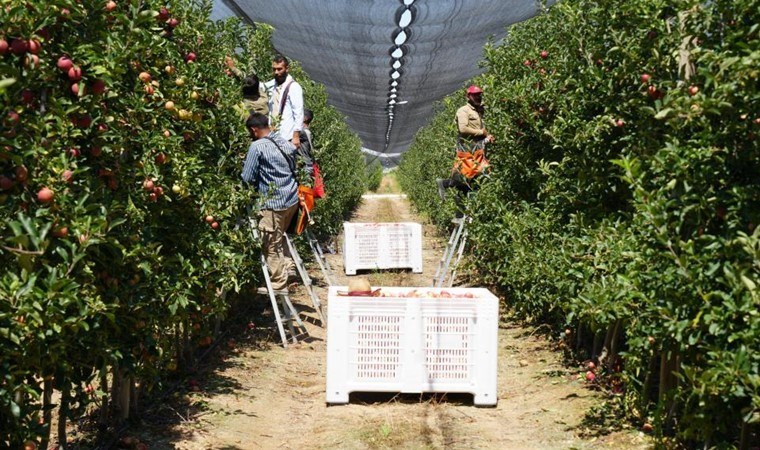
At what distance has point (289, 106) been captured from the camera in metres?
8.42

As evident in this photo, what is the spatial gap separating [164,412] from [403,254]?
269 inches

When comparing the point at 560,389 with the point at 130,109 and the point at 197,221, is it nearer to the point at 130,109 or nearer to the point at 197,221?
the point at 197,221

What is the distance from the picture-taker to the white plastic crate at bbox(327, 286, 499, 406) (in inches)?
214

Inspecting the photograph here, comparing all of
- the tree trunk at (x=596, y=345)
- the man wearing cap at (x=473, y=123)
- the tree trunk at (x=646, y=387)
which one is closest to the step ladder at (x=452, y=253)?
the man wearing cap at (x=473, y=123)

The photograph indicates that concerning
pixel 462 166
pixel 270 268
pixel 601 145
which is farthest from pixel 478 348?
pixel 462 166

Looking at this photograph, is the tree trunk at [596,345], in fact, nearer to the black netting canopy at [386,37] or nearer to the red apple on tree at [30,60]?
the red apple on tree at [30,60]

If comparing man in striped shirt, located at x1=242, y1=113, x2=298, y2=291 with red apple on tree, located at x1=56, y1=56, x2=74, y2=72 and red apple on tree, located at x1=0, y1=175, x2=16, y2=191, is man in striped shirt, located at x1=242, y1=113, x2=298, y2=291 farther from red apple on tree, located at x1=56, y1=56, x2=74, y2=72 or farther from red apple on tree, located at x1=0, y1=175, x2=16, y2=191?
red apple on tree, located at x1=0, y1=175, x2=16, y2=191

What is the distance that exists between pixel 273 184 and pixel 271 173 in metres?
0.15

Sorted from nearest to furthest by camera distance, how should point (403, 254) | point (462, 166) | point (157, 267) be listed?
point (157, 267) → point (462, 166) → point (403, 254)

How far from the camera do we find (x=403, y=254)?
466 inches

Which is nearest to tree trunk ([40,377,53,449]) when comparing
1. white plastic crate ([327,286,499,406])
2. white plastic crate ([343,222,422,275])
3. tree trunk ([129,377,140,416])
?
tree trunk ([129,377,140,416])

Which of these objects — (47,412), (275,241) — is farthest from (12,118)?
(275,241)

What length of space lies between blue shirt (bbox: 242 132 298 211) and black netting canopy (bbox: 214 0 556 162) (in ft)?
16.4

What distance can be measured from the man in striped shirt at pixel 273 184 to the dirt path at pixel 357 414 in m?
0.77
